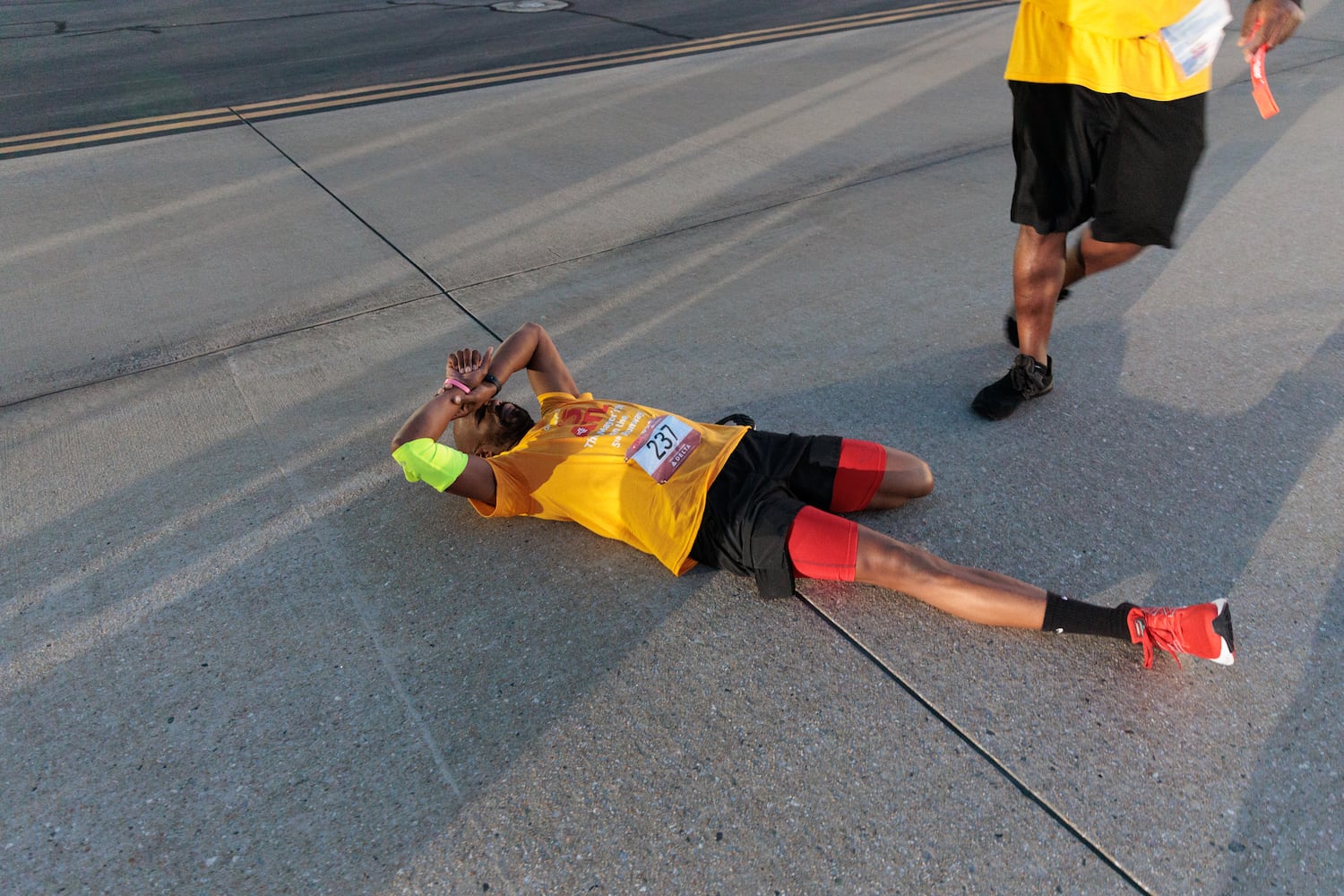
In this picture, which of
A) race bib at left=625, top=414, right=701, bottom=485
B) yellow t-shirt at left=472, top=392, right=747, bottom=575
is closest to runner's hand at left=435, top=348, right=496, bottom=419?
yellow t-shirt at left=472, top=392, right=747, bottom=575

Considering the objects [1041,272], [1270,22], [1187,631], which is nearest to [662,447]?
[1187,631]

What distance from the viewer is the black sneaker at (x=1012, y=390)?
3.46 meters

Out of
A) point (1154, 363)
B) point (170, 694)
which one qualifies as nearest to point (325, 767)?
point (170, 694)

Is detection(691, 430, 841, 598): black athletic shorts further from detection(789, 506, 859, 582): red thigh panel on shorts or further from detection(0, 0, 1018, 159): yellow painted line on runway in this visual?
detection(0, 0, 1018, 159): yellow painted line on runway

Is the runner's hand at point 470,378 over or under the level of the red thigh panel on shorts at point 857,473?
over

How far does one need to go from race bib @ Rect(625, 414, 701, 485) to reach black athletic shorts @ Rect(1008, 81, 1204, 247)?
1.47 m

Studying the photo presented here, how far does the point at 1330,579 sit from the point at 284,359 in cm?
371

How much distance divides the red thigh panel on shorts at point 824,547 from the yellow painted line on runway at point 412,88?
6.15m

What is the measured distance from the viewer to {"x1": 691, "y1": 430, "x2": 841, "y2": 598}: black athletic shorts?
262cm

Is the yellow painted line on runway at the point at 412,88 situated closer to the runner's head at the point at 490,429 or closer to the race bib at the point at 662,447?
the runner's head at the point at 490,429

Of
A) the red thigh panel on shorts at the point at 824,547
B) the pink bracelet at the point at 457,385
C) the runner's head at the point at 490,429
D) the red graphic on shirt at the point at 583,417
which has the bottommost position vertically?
the red thigh panel on shorts at the point at 824,547

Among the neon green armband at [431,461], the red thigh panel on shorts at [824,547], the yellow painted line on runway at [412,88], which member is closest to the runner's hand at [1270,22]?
the red thigh panel on shorts at [824,547]

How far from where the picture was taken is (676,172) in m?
5.99

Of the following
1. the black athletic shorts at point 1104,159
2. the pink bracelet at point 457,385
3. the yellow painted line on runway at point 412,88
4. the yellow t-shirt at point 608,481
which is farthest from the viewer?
the yellow painted line on runway at point 412,88
